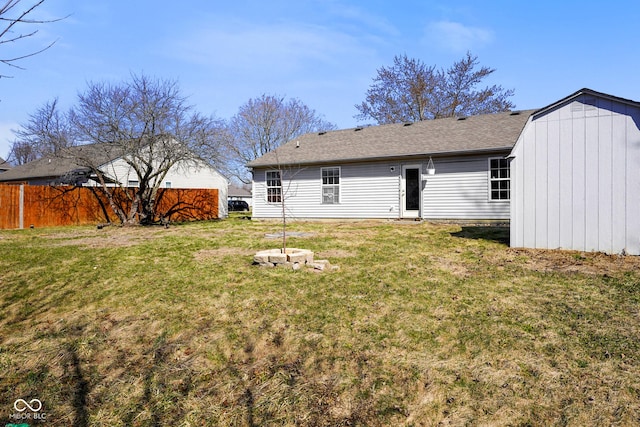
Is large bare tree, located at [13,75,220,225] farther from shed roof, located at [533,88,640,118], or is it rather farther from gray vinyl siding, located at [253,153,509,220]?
shed roof, located at [533,88,640,118]

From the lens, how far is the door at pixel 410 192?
14523mm

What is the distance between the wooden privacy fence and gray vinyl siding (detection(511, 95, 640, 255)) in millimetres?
17084

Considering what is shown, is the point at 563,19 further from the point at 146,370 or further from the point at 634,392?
the point at 146,370

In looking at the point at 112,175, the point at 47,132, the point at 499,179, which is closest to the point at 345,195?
the point at 499,179

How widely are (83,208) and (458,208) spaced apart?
16372 mm

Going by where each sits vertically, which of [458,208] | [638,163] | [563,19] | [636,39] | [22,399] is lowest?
[22,399]

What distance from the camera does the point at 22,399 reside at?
122 inches

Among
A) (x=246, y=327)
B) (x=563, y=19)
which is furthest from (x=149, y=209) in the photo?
(x=563, y=19)

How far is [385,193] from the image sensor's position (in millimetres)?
14914

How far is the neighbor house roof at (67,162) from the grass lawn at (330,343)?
31.0 ft

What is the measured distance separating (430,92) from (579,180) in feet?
72.6

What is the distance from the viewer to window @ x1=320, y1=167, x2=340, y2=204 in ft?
52.4

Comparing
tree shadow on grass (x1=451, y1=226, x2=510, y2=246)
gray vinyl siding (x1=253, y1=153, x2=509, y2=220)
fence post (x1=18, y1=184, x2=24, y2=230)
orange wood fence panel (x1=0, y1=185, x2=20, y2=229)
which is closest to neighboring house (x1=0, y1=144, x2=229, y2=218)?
fence post (x1=18, y1=184, x2=24, y2=230)

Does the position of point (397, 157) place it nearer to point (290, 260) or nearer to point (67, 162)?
point (290, 260)
